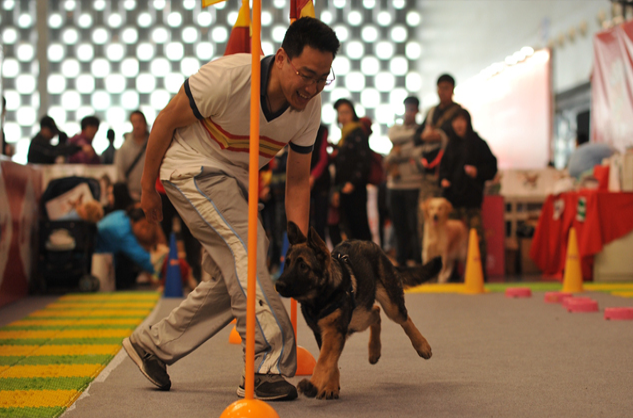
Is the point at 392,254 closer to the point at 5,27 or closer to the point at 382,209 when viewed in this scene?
the point at 382,209

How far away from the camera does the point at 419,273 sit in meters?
3.41

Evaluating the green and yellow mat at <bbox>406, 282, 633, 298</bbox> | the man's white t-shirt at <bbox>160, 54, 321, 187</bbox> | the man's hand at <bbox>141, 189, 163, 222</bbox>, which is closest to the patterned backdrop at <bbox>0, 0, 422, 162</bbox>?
the green and yellow mat at <bbox>406, 282, 633, 298</bbox>

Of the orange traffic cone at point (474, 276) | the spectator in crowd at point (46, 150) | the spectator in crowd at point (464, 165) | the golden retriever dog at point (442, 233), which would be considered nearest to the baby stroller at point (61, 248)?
the spectator in crowd at point (46, 150)

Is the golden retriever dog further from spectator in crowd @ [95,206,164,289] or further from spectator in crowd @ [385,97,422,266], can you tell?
spectator in crowd @ [95,206,164,289]

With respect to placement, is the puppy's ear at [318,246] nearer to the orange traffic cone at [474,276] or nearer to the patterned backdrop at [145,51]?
Result: the orange traffic cone at [474,276]

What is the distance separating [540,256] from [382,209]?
261 centimetres

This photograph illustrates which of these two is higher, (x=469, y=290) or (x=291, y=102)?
(x=291, y=102)

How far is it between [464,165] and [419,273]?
3.92 metres

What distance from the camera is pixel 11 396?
254 centimetres

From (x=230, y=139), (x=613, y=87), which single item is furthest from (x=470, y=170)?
(x=230, y=139)

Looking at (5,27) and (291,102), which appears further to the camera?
(5,27)

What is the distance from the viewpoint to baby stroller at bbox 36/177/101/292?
665 cm

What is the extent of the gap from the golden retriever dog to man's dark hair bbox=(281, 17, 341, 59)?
4933 millimetres

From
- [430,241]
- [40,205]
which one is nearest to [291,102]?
[430,241]
